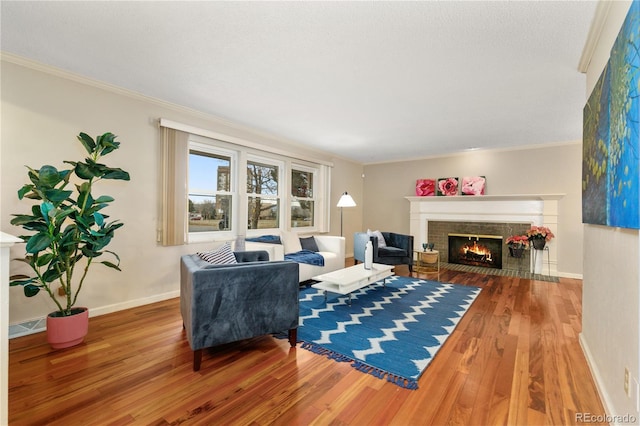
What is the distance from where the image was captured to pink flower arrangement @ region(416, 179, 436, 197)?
6.34 meters

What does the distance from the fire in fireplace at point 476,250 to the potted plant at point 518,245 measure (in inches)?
14.2

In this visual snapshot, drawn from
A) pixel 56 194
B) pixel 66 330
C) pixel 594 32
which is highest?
pixel 594 32

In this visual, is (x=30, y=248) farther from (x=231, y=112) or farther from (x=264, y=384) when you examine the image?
(x=231, y=112)

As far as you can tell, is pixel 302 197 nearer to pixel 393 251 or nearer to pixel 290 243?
pixel 290 243

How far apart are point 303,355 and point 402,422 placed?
92 cm

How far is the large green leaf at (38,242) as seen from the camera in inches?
83.1

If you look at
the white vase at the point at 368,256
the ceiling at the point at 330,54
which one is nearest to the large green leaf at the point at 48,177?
the ceiling at the point at 330,54

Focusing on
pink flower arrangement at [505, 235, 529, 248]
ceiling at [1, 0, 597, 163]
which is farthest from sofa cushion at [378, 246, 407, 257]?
ceiling at [1, 0, 597, 163]

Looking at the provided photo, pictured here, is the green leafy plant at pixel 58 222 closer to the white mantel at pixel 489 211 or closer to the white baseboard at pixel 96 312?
the white baseboard at pixel 96 312

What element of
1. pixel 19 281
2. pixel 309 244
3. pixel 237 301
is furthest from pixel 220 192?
pixel 237 301

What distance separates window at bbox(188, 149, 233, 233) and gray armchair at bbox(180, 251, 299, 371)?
1.77 metres

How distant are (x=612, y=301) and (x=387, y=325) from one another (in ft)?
5.45

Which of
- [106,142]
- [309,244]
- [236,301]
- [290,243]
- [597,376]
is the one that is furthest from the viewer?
[309,244]

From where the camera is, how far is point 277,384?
74.9 inches
